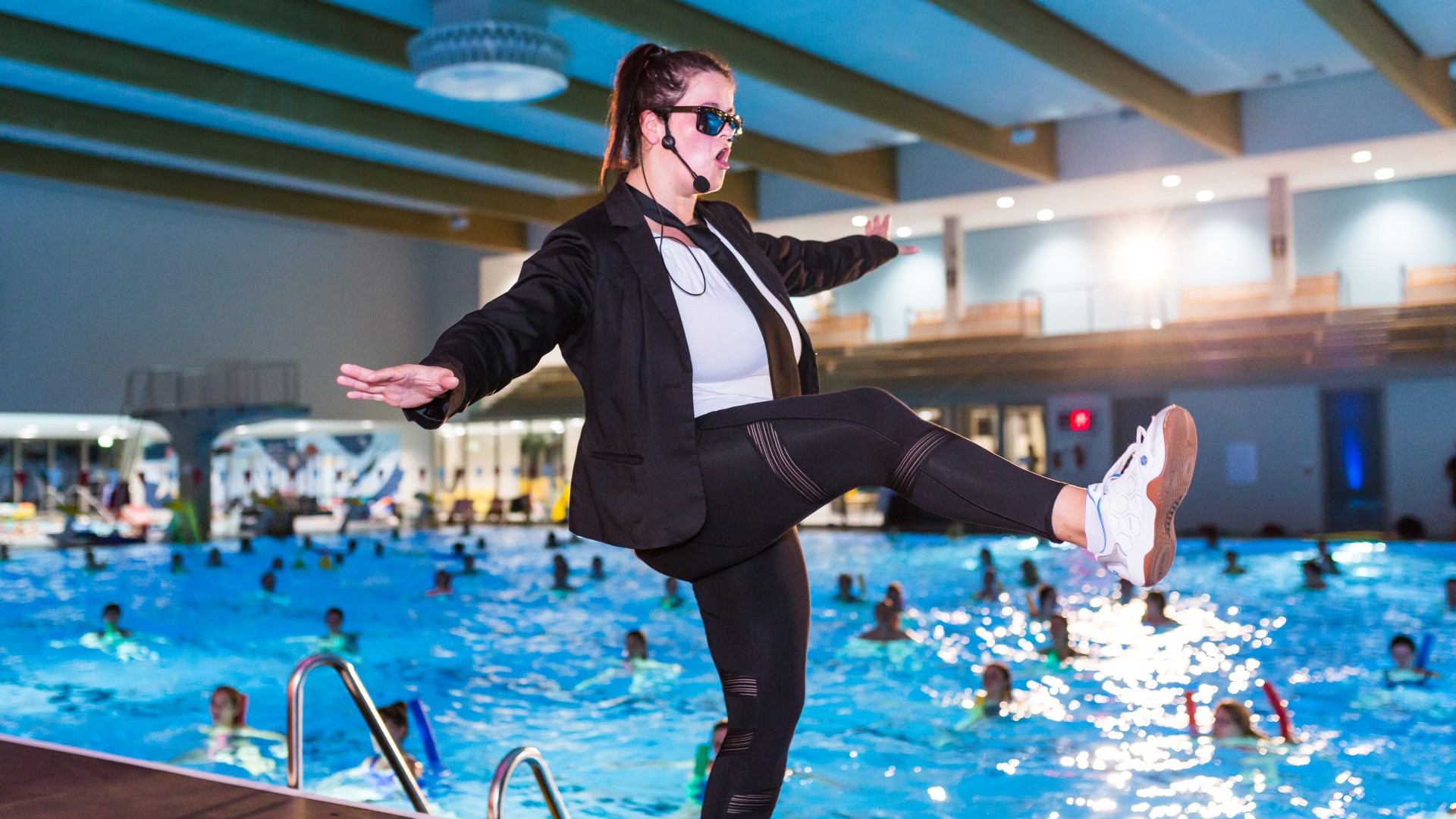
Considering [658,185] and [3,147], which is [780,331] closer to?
[658,185]

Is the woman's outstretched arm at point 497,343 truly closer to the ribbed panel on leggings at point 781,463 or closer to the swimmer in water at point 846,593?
the ribbed panel on leggings at point 781,463

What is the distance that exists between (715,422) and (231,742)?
6455 millimetres

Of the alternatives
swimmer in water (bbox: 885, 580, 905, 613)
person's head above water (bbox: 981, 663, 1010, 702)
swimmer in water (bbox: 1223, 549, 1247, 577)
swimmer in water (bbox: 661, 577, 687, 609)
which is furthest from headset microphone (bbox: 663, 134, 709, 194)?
swimmer in water (bbox: 1223, 549, 1247, 577)

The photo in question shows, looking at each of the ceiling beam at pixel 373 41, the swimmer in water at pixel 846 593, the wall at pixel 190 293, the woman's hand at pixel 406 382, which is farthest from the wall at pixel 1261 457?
the woman's hand at pixel 406 382

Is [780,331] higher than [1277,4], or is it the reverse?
[1277,4]

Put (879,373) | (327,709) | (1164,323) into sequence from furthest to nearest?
(879,373), (1164,323), (327,709)

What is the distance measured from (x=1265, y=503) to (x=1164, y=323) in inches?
146

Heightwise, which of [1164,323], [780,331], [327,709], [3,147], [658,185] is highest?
[3,147]

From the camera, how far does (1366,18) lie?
1384 cm

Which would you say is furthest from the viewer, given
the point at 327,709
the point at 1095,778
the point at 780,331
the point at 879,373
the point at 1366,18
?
the point at 879,373

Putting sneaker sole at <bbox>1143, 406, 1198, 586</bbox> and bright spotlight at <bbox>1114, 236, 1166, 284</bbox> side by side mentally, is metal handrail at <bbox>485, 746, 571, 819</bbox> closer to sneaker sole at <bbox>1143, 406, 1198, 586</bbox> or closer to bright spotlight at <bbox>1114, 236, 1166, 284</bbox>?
sneaker sole at <bbox>1143, 406, 1198, 586</bbox>

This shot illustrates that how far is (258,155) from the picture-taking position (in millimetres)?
19281

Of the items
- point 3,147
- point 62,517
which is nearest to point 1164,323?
point 3,147

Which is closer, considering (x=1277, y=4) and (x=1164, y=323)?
(x=1277, y=4)
